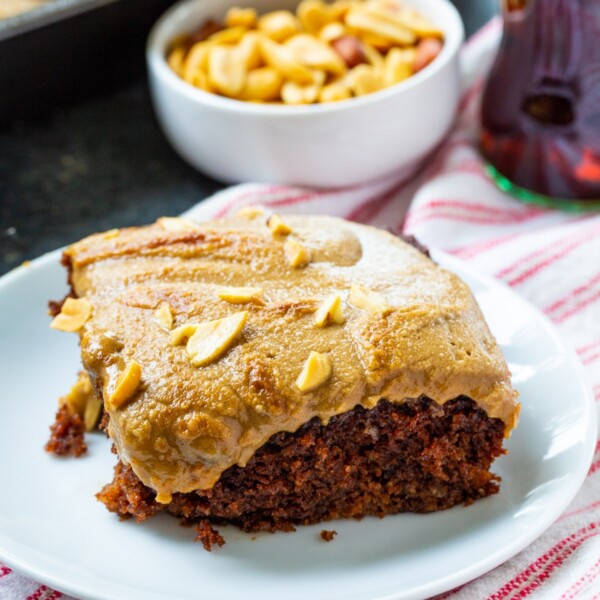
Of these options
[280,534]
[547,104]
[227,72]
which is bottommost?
[280,534]

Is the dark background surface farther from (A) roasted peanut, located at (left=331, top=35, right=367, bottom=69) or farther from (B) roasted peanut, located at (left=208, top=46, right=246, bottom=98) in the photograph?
(A) roasted peanut, located at (left=331, top=35, right=367, bottom=69)

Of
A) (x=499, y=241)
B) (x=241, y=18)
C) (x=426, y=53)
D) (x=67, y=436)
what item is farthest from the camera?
(x=241, y=18)

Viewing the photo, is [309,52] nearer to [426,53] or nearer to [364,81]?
[364,81]

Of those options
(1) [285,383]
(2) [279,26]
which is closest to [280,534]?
(1) [285,383]

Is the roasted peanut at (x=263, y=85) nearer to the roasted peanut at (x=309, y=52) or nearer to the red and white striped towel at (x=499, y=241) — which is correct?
the roasted peanut at (x=309, y=52)

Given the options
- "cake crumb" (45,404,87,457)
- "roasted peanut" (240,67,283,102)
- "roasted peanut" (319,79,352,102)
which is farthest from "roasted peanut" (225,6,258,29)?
"cake crumb" (45,404,87,457)

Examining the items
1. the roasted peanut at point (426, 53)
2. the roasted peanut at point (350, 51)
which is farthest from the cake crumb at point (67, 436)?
the roasted peanut at point (426, 53)
